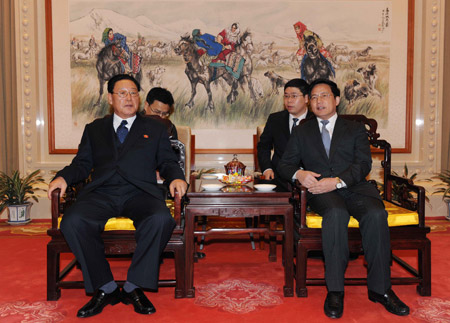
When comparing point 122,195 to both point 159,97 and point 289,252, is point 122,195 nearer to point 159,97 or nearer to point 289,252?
point 289,252

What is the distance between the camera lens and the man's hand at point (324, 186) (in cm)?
315

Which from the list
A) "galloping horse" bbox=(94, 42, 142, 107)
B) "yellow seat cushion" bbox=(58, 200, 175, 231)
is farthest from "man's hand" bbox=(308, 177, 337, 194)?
"galloping horse" bbox=(94, 42, 142, 107)

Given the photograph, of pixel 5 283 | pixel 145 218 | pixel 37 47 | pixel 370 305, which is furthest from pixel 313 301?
pixel 37 47

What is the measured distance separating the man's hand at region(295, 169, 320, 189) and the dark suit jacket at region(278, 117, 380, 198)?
3.7 inches

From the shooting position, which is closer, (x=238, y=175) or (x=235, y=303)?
(x=235, y=303)

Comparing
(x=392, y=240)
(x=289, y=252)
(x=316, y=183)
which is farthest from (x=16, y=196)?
(x=392, y=240)

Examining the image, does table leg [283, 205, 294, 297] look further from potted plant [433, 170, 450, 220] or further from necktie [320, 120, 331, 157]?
potted plant [433, 170, 450, 220]

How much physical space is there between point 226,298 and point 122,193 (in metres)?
1.06

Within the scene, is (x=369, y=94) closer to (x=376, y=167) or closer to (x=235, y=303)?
(x=376, y=167)

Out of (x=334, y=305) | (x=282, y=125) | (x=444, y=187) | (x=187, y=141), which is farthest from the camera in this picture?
(x=444, y=187)

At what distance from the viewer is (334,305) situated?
2.74 metres

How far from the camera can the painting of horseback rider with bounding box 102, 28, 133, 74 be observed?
223 inches

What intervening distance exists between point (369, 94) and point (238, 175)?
3104mm

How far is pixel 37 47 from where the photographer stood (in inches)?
224
